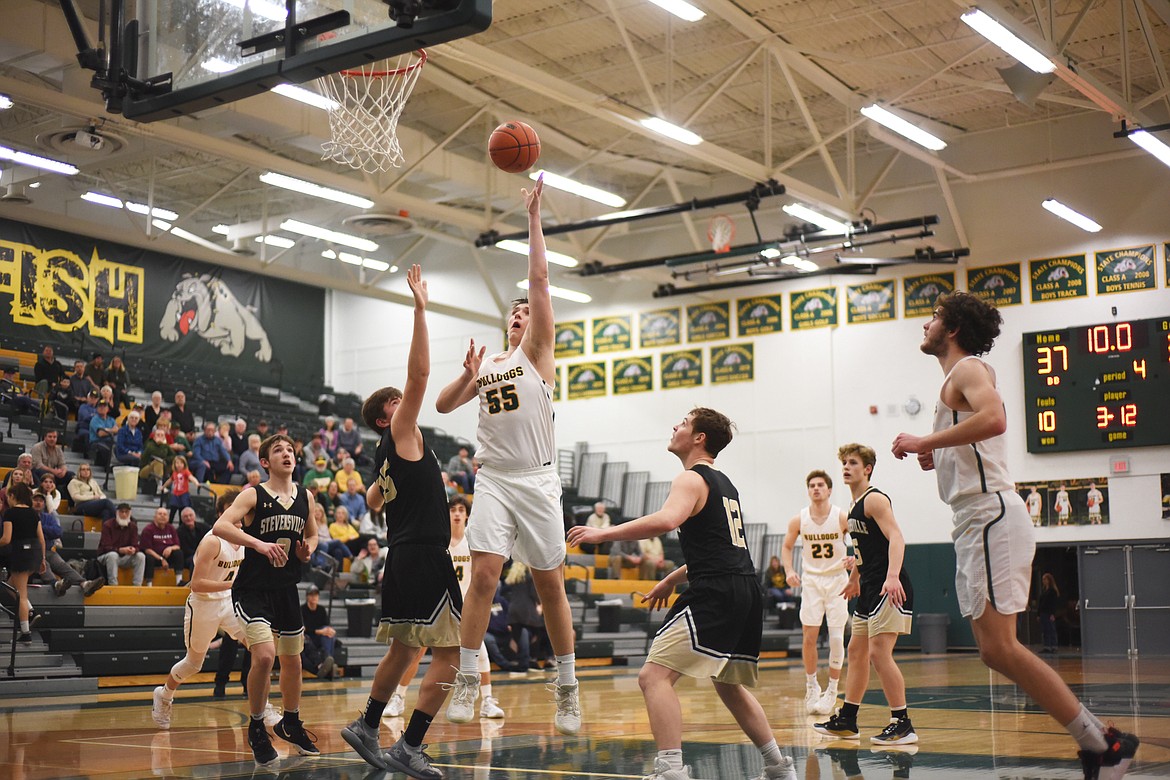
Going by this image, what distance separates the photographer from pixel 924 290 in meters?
25.6

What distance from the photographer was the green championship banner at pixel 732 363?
27812 mm

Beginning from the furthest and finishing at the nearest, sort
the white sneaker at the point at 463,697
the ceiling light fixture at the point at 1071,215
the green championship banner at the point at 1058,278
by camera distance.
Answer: the green championship banner at the point at 1058,278
the ceiling light fixture at the point at 1071,215
the white sneaker at the point at 463,697

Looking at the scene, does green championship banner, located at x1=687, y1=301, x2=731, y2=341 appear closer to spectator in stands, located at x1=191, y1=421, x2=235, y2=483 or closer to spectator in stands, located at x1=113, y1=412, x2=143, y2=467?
spectator in stands, located at x1=191, y1=421, x2=235, y2=483

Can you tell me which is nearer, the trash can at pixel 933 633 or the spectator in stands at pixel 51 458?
the spectator in stands at pixel 51 458

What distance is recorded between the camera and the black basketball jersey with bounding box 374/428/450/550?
628cm

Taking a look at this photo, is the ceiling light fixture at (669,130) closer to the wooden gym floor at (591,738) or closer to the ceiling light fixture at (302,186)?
the ceiling light fixture at (302,186)

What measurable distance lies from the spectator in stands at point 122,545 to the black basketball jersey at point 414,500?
10070 mm

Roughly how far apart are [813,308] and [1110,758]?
2222cm

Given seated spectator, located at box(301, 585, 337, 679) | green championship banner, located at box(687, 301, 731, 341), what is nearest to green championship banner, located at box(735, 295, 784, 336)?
green championship banner, located at box(687, 301, 731, 341)

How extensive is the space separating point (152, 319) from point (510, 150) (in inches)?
923

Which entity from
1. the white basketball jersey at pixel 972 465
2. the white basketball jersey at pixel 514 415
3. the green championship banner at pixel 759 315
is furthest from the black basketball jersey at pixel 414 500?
the green championship banner at pixel 759 315

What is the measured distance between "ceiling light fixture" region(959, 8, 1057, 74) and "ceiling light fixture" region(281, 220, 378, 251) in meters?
14.9

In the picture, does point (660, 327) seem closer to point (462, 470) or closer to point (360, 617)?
point (462, 470)

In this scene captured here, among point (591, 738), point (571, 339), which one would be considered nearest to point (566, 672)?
point (591, 738)
